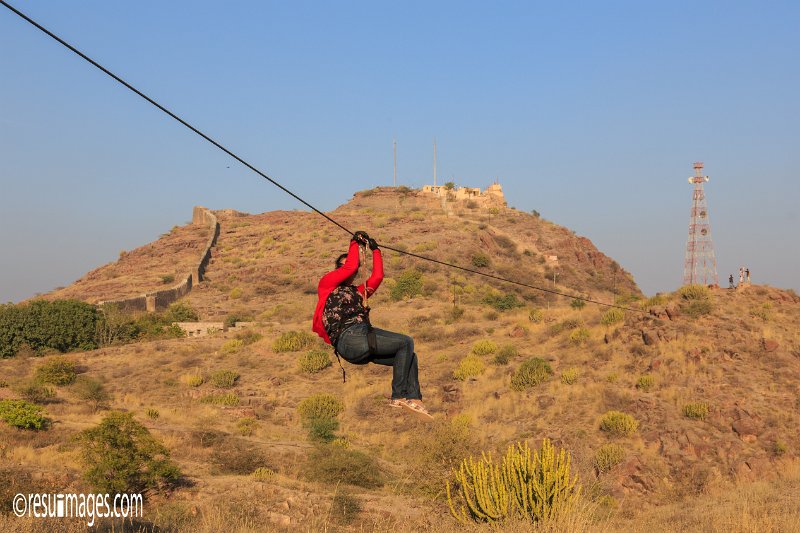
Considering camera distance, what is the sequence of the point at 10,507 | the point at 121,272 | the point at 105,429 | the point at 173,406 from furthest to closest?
1. the point at 121,272
2. the point at 173,406
3. the point at 105,429
4. the point at 10,507

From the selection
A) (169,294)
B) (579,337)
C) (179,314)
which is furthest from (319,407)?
(169,294)

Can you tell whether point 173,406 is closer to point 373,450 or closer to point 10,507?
point 373,450

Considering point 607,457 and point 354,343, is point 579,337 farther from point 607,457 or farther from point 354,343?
point 354,343

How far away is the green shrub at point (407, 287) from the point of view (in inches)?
2469

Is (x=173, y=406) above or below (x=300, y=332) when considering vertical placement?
below

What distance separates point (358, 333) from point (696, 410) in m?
21.8

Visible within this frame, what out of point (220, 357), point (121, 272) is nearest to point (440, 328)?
point (220, 357)

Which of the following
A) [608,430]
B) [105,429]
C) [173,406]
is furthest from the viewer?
[173,406]

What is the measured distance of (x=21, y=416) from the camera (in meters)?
25.9

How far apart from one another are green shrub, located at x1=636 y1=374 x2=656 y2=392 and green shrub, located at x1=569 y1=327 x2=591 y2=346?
6007 mm

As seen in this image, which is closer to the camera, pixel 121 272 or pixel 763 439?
pixel 763 439

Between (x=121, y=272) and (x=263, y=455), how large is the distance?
242 ft

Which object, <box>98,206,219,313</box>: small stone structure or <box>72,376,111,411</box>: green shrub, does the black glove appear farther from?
<box>98,206,219,313</box>: small stone structure

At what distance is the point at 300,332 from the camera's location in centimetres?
4716
